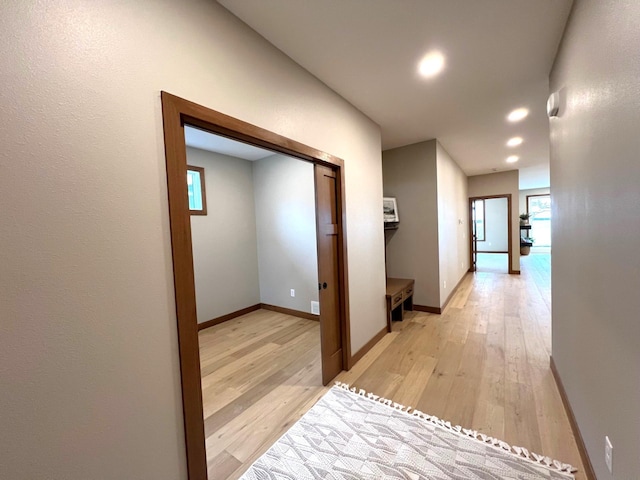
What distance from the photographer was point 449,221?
4676 mm

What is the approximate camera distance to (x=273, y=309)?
4496mm

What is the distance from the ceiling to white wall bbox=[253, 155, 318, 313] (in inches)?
59.3

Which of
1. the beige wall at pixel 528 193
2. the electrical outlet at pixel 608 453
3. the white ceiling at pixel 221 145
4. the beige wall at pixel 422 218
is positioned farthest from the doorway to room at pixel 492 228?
the electrical outlet at pixel 608 453

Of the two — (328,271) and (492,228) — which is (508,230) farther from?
(328,271)

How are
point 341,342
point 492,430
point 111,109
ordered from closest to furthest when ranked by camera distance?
1. point 111,109
2. point 492,430
3. point 341,342

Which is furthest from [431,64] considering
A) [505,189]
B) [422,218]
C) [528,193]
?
[528,193]

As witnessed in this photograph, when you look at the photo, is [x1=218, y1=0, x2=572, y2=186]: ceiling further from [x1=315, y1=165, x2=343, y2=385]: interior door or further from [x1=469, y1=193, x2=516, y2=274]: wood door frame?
[x1=469, y1=193, x2=516, y2=274]: wood door frame

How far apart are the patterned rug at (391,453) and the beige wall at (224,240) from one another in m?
2.57

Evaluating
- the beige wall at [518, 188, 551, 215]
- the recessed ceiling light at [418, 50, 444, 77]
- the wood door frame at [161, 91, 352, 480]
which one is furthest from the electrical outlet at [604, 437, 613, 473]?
the beige wall at [518, 188, 551, 215]

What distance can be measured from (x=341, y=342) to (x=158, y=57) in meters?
2.43

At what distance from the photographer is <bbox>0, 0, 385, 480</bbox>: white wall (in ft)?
2.66

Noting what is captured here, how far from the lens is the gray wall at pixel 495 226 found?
392 inches

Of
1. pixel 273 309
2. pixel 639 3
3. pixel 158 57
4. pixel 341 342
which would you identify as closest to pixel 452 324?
pixel 341 342

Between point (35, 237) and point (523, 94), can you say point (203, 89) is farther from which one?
point (523, 94)
